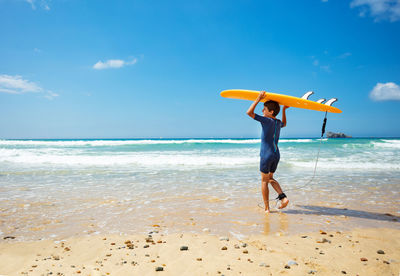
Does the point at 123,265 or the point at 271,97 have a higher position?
the point at 271,97

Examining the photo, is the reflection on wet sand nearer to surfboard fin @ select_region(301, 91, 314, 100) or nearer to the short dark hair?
the short dark hair

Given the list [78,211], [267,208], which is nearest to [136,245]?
[78,211]

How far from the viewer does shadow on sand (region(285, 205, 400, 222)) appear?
428 cm

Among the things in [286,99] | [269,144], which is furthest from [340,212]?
[286,99]

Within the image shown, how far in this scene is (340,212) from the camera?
4633 mm

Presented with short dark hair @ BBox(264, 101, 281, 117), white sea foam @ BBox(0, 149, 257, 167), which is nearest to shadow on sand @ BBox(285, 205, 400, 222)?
short dark hair @ BBox(264, 101, 281, 117)

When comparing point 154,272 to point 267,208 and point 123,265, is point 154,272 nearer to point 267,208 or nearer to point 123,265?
point 123,265

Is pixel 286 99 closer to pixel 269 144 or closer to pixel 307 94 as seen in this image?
pixel 307 94

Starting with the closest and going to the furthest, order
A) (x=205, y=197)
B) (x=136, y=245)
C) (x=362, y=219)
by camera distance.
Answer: (x=136, y=245), (x=362, y=219), (x=205, y=197)

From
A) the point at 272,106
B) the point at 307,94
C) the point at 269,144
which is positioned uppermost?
the point at 307,94

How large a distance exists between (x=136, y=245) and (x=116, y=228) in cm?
81

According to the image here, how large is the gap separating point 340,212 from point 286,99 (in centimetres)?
227

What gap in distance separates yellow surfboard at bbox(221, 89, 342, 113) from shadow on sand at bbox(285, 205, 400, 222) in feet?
6.52

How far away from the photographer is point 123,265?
263cm
